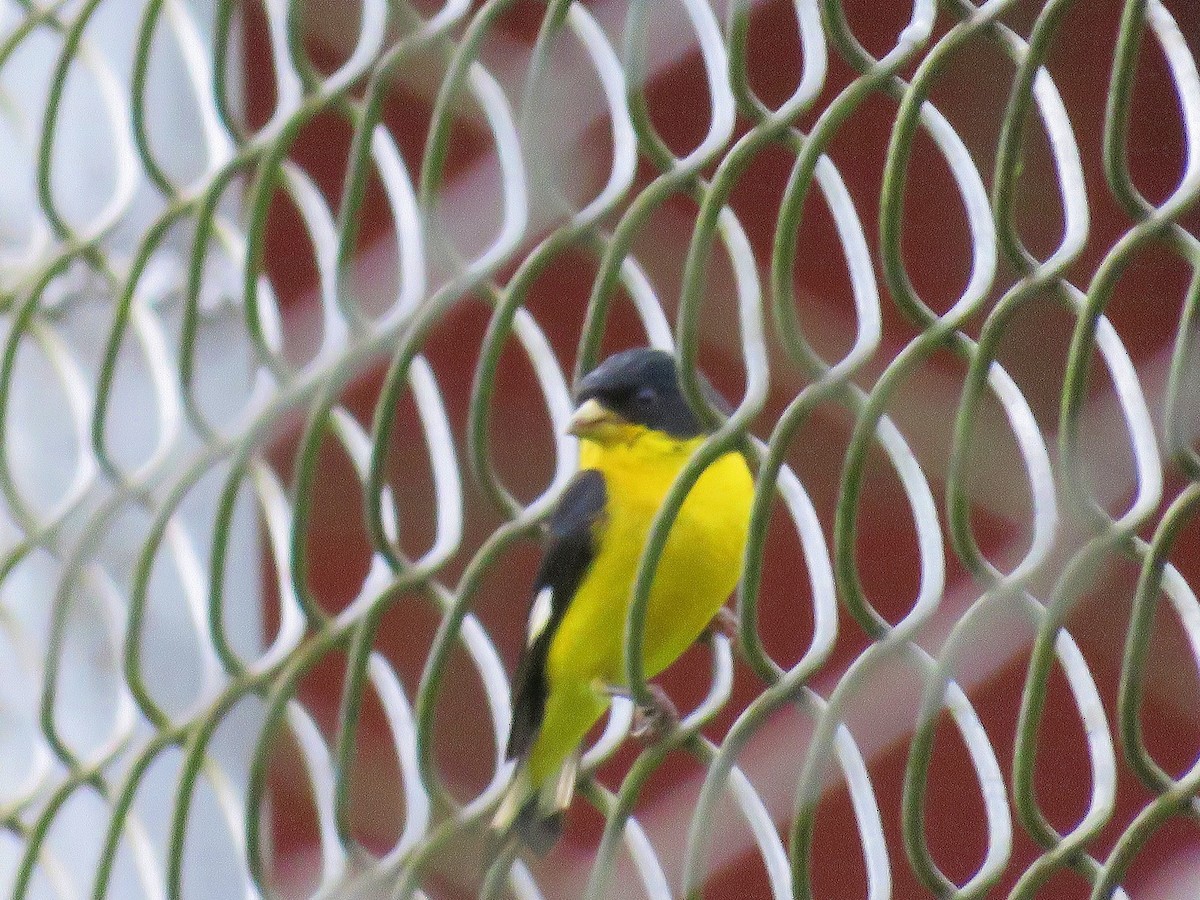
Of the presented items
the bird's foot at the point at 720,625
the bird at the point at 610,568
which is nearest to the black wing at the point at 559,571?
the bird at the point at 610,568

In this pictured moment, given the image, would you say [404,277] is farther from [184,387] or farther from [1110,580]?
[1110,580]

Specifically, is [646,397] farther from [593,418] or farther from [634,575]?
[634,575]

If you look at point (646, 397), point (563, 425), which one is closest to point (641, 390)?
point (646, 397)

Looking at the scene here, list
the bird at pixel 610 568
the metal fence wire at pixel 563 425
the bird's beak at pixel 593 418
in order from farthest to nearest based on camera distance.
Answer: the bird's beak at pixel 593 418, the bird at pixel 610 568, the metal fence wire at pixel 563 425

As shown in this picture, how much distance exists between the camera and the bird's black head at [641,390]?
149cm

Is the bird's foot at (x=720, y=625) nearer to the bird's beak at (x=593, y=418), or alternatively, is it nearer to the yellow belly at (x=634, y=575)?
the yellow belly at (x=634, y=575)

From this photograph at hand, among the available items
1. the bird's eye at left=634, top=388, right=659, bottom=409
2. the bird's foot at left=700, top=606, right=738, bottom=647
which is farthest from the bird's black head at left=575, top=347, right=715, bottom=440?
the bird's foot at left=700, top=606, right=738, bottom=647

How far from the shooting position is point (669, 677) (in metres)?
2.18

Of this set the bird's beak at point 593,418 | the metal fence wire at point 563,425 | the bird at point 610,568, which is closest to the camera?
the metal fence wire at point 563,425

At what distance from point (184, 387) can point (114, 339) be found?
0.23 feet

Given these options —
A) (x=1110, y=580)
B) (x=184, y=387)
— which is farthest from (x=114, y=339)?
(x=1110, y=580)

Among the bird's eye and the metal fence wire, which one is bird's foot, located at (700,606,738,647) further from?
the bird's eye

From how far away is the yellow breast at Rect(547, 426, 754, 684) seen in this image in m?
1.35

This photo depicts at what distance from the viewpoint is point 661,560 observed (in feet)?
4.33
